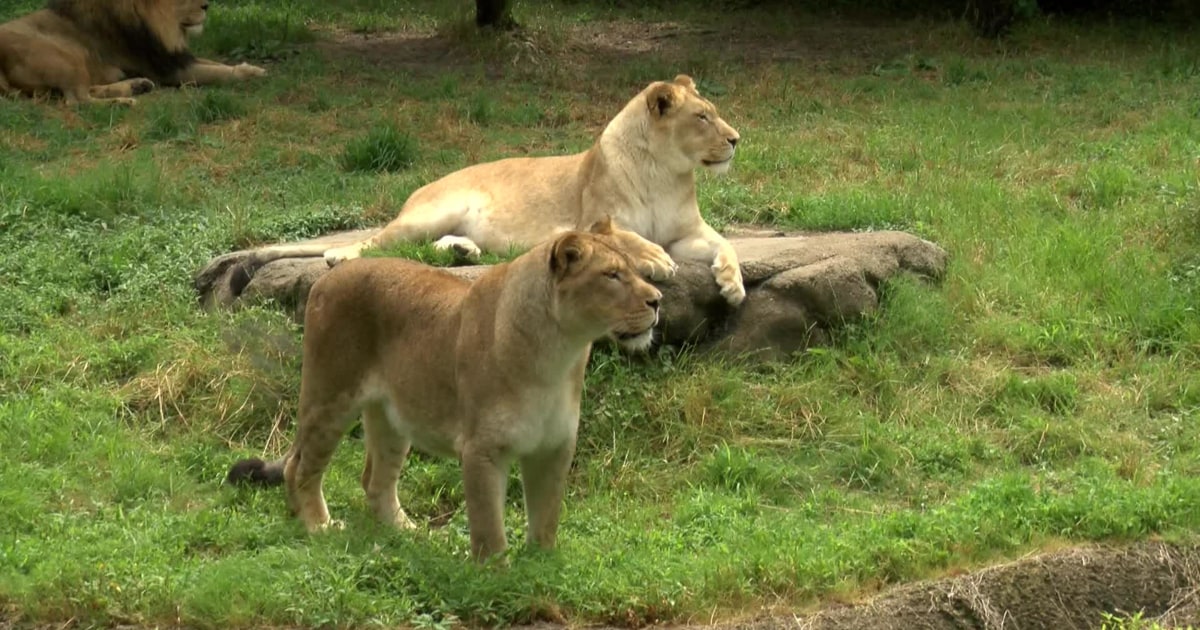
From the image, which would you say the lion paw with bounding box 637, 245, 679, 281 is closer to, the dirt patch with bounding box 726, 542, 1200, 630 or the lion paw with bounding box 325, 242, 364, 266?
the lion paw with bounding box 325, 242, 364, 266

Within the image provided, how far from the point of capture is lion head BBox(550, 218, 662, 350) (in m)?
5.27

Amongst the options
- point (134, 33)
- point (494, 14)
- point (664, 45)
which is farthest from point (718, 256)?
point (664, 45)

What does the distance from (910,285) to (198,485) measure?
3.38 meters

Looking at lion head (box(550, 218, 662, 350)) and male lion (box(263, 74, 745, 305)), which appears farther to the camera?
male lion (box(263, 74, 745, 305))

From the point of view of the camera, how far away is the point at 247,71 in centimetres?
1341

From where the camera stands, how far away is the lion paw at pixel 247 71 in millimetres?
13352

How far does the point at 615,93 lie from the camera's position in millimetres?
12883

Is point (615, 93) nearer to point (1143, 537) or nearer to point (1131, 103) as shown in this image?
point (1131, 103)

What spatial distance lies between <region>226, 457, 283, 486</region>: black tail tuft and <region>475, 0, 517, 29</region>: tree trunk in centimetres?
884

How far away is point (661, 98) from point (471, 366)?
2.64 m

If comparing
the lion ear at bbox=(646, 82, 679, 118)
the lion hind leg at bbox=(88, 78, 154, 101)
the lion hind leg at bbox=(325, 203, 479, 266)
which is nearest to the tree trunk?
the lion hind leg at bbox=(88, 78, 154, 101)

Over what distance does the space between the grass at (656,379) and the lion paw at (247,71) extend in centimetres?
69

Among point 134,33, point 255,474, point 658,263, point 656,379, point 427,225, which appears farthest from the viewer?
point 134,33

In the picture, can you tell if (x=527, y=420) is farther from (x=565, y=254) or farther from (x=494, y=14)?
(x=494, y=14)
